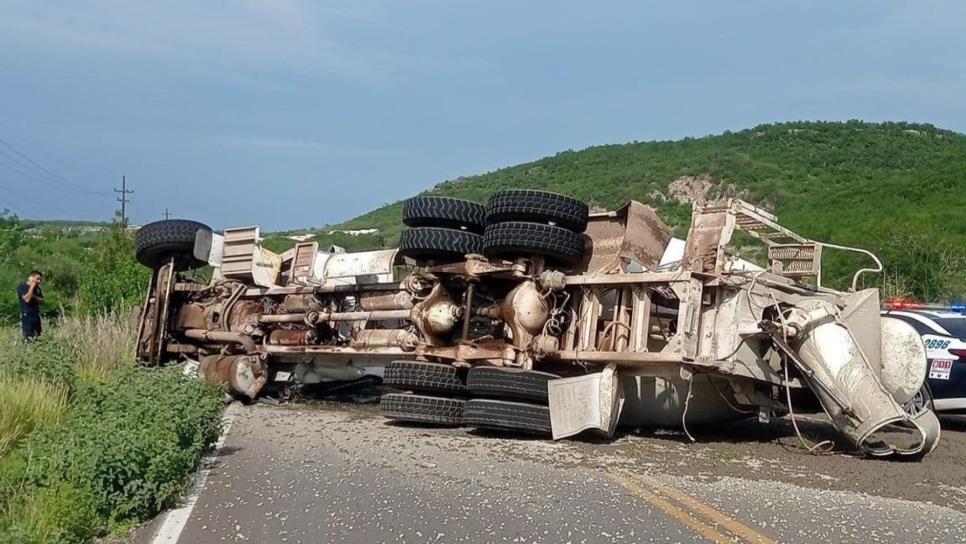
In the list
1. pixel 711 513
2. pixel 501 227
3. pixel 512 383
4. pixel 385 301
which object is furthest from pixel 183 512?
pixel 385 301

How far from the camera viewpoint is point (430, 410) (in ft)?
33.3

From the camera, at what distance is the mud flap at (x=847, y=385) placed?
8383 millimetres

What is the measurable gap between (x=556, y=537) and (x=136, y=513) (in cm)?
275

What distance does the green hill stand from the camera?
94.7ft

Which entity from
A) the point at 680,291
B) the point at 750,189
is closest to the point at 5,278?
the point at 680,291

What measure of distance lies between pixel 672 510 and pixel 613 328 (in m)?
3.56

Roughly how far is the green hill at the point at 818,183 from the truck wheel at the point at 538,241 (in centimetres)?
1732

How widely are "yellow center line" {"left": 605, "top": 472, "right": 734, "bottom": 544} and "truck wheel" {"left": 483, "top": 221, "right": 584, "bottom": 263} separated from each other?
3.05 m

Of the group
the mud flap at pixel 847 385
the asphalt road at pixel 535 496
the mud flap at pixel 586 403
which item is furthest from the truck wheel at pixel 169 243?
the mud flap at pixel 847 385

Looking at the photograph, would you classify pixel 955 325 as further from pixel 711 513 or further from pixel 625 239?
pixel 711 513

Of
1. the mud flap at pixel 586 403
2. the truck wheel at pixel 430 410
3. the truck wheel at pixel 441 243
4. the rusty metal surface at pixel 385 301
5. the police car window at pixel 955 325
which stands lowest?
the truck wheel at pixel 430 410

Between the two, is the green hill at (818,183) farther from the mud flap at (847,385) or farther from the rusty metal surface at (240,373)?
the rusty metal surface at (240,373)

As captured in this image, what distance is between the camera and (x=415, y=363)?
10391 mm

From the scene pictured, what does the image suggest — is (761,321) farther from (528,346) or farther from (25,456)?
(25,456)
